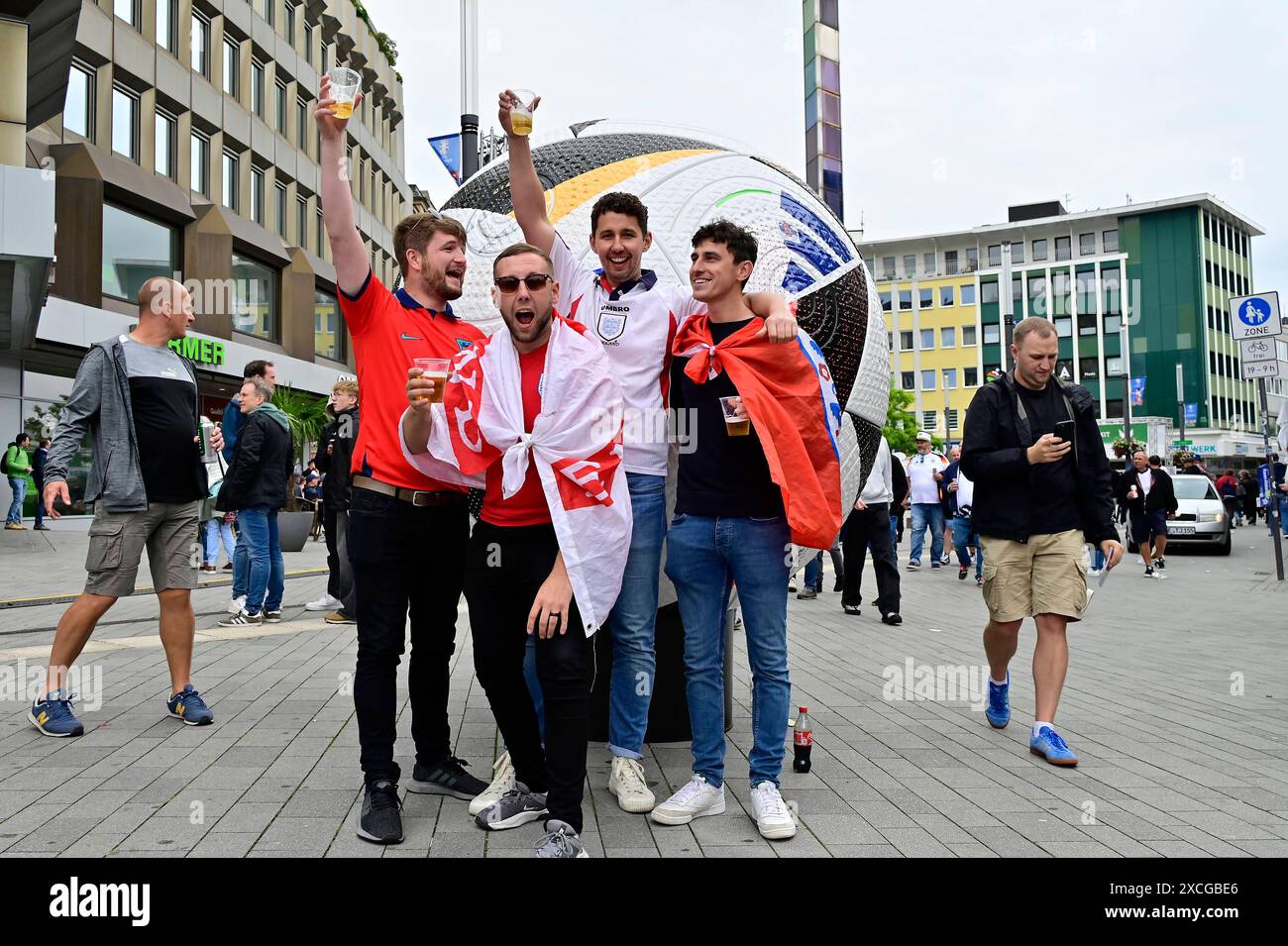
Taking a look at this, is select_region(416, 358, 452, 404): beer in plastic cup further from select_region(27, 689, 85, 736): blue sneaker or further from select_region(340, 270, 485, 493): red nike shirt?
select_region(27, 689, 85, 736): blue sneaker

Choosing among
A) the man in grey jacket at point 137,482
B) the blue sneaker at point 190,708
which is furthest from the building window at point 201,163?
the blue sneaker at point 190,708

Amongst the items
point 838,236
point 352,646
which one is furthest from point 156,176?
point 838,236

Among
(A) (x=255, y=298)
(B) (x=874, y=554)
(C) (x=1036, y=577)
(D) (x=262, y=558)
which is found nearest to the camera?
(C) (x=1036, y=577)

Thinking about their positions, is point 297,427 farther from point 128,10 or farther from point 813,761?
point 813,761

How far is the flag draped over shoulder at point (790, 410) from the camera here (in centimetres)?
326

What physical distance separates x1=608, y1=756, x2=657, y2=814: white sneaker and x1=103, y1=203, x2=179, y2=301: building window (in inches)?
871

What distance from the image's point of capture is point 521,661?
3.30 meters

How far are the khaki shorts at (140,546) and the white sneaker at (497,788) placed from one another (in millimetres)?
2044

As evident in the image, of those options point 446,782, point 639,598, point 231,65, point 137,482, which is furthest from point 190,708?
point 231,65

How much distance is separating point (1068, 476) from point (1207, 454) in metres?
73.3

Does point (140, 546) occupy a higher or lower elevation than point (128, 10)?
lower

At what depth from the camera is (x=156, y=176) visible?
940 inches

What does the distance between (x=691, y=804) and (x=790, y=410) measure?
141 cm

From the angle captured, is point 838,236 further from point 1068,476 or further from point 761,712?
point 761,712
